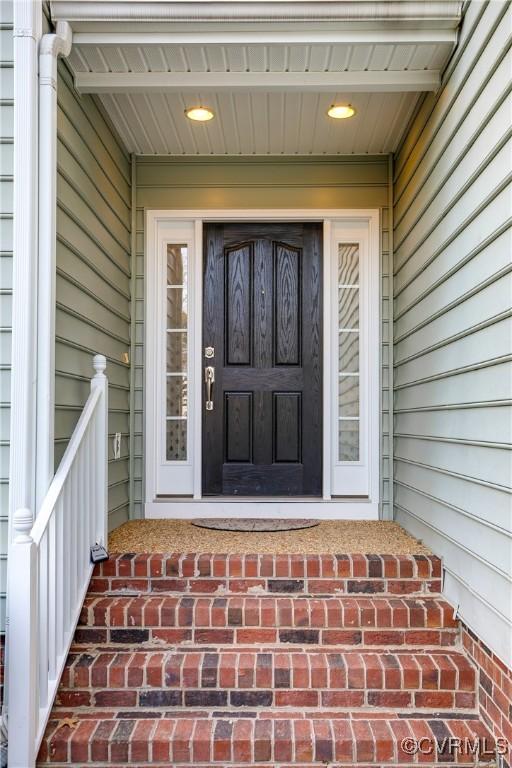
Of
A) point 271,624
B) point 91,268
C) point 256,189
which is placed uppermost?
point 256,189

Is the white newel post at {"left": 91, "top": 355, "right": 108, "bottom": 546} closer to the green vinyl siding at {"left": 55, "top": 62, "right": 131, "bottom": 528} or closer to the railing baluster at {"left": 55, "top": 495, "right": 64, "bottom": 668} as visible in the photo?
the green vinyl siding at {"left": 55, "top": 62, "right": 131, "bottom": 528}

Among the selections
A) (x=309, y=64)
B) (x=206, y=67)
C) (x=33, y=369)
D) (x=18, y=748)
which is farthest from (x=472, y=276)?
(x=18, y=748)

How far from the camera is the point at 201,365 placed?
12.6ft

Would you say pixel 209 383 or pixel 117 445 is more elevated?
pixel 209 383

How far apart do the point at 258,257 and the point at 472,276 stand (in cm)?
186

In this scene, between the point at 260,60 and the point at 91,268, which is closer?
the point at 260,60

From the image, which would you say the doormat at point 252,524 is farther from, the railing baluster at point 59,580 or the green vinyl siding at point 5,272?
the green vinyl siding at point 5,272

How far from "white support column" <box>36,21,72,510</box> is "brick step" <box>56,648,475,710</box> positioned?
74 cm

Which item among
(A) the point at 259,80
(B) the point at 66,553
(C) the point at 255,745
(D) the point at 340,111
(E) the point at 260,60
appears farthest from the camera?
(D) the point at 340,111

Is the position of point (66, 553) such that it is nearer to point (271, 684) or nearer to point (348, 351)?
point (271, 684)

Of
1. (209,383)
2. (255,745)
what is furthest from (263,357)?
(255,745)

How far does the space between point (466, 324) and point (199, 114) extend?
189cm

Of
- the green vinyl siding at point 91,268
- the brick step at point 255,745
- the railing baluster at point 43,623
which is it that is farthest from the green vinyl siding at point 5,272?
the brick step at point 255,745

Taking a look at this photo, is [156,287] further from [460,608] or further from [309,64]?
[460,608]
